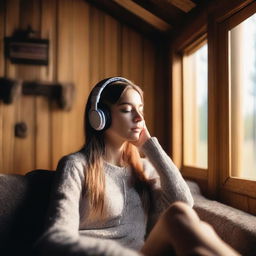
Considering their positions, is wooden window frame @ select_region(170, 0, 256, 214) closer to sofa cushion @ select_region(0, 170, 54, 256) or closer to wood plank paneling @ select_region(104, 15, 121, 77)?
wood plank paneling @ select_region(104, 15, 121, 77)

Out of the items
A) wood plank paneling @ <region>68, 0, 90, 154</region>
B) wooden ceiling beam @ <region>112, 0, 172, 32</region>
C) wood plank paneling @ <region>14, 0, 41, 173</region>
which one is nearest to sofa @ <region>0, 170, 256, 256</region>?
wood plank paneling @ <region>14, 0, 41, 173</region>

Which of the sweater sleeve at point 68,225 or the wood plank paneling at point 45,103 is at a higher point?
the wood plank paneling at point 45,103

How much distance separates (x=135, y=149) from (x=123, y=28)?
129 cm

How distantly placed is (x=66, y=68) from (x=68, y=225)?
1.61 metres

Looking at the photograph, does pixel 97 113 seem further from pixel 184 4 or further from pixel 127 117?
pixel 184 4

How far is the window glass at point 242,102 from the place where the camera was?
1826 mm

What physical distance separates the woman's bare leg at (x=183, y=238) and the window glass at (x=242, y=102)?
79 centimetres

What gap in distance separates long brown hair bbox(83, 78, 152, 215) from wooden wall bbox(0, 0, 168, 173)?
961mm

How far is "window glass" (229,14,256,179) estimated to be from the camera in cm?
183

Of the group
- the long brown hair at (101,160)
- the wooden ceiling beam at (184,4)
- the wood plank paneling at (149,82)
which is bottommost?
the long brown hair at (101,160)

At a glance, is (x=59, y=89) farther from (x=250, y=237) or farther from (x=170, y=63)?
(x=250, y=237)

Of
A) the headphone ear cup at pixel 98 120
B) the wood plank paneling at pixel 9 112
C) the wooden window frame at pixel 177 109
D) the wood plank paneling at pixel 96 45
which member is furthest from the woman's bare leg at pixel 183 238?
the wood plank paneling at pixel 96 45

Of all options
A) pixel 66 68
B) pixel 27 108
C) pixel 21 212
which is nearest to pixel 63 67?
pixel 66 68

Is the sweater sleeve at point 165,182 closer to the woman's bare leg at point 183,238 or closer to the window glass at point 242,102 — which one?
the woman's bare leg at point 183,238
